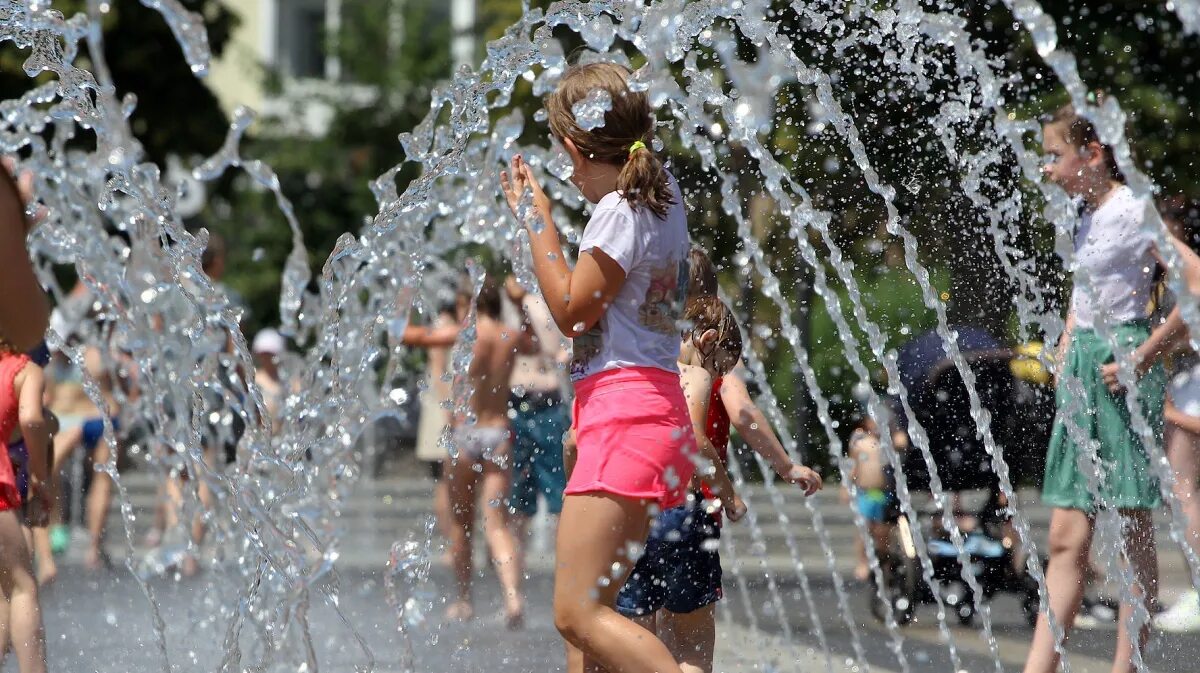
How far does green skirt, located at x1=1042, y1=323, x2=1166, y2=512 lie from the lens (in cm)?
439

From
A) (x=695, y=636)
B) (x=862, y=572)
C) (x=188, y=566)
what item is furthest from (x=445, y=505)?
(x=695, y=636)

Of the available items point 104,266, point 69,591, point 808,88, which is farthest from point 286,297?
point 808,88

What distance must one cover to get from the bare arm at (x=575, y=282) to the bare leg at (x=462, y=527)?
3440 millimetres

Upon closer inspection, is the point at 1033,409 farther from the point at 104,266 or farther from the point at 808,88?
the point at 104,266

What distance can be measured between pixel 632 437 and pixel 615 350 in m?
0.19

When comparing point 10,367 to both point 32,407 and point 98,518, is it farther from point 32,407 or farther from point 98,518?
point 98,518

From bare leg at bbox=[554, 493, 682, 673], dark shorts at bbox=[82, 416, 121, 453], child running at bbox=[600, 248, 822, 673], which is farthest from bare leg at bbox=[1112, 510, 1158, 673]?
dark shorts at bbox=[82, 416, 121, 453]

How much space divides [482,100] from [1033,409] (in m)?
2.47

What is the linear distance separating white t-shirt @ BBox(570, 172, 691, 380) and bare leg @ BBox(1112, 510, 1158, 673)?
64.8 inches

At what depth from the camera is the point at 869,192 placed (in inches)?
248

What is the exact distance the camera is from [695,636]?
4.19 m

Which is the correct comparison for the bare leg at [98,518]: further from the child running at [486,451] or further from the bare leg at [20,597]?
the bare leg at [20,597]

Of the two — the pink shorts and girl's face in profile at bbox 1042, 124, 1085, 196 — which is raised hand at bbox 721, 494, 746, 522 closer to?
the pink shorts

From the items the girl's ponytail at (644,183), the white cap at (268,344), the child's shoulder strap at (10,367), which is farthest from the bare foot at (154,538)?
the girl's ponytail at (644,183)
